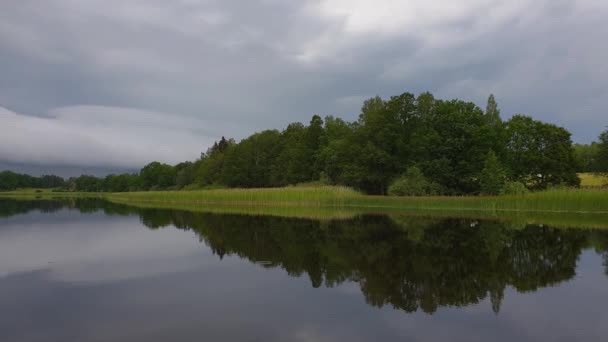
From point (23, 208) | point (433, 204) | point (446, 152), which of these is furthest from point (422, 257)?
point (23, 208)

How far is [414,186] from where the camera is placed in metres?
41.3

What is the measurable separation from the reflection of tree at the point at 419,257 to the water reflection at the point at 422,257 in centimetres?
2

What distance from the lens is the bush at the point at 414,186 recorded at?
136 ft

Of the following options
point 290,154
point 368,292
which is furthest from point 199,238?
point 290,154

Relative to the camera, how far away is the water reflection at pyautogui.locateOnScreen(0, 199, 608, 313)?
8.98 meters

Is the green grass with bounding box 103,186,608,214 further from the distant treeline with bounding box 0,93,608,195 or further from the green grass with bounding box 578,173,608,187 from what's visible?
the green grass with bounding box 578,173,608,187

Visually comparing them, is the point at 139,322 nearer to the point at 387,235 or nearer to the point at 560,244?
the point at 387,235

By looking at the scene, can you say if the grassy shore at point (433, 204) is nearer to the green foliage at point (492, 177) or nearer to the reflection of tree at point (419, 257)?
the green foliage at point (492, 177)

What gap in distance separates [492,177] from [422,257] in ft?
99.7

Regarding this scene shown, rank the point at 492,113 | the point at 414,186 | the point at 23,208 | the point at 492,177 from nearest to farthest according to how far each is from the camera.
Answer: the point at 492,177 < the point at 414,186 < the point at 23,208 < the point at 492,113

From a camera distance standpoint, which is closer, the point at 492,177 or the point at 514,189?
the point at 514,189

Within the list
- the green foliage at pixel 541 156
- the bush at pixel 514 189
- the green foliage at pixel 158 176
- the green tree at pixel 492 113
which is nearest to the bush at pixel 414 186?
the bush at pixel 514 189

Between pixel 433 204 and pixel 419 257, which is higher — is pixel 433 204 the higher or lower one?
the higher one

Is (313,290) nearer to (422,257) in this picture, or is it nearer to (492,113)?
(422,257)
